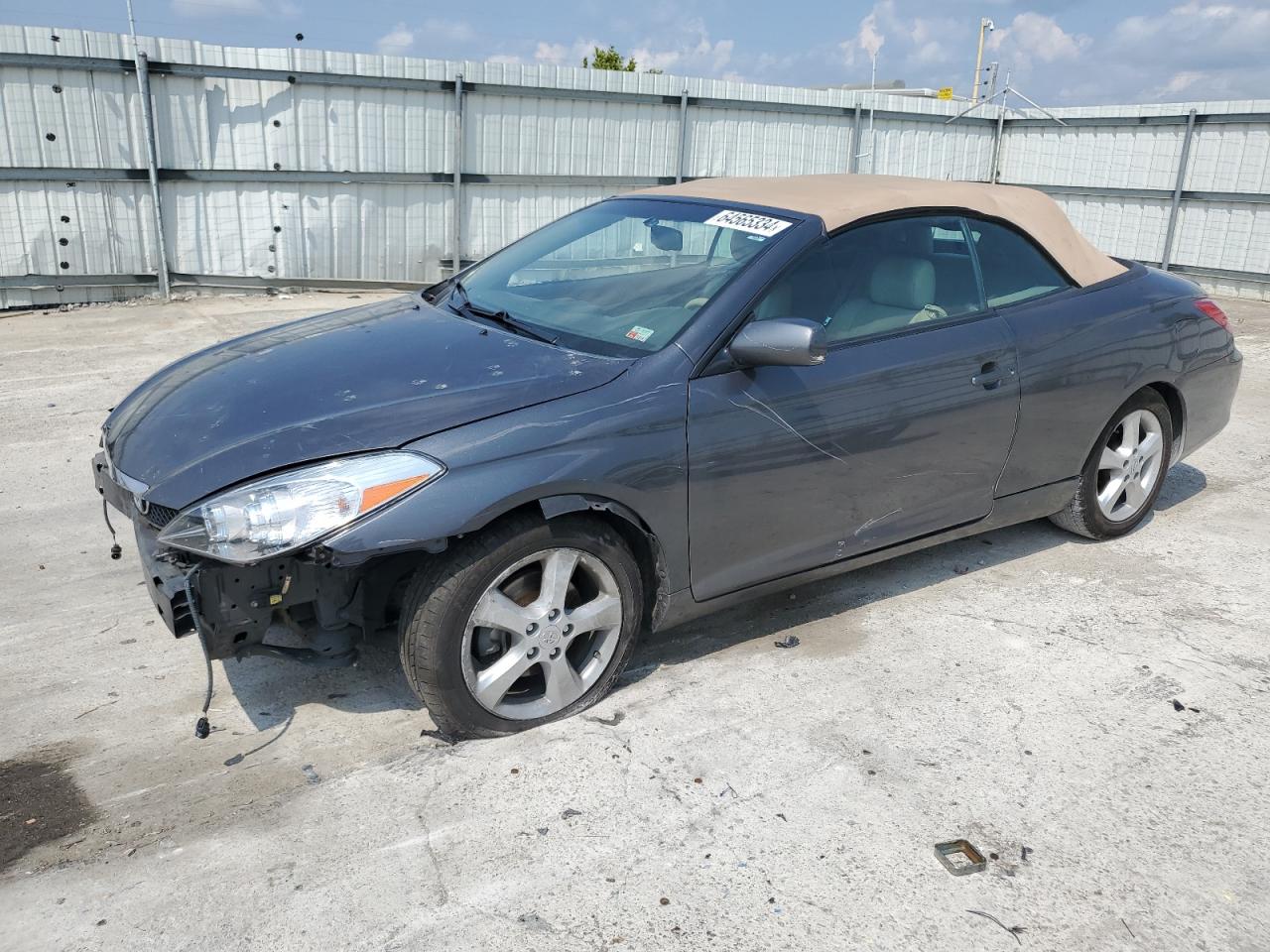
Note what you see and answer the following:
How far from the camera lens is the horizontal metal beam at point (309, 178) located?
9.77m

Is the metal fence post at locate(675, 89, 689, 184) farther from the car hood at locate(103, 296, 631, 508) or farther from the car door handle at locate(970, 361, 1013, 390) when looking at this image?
the car hood at locate(103, 296, 631, 508)

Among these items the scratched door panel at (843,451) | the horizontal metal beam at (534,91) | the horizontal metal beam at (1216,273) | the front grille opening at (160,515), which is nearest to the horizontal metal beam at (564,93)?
the horizontal metal beam at (534,91)

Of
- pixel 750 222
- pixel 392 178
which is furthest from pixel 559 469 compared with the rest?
pixel 392 178

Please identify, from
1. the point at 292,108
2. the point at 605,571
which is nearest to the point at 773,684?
the point at 605,571

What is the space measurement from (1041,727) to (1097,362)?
5.89 feet

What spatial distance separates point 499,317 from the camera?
392cm

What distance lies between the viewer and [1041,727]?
3426 millimetres

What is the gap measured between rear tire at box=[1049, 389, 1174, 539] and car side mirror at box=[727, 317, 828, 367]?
203 cm

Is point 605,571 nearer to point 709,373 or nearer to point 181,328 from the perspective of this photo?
point 709,373

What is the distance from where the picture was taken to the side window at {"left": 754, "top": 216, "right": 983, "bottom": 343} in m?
3.68

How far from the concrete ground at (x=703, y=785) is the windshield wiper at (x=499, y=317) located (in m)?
1.22

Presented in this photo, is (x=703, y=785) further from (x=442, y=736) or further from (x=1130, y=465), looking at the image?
(x=1130, y=465)

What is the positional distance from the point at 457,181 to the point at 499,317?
8416 mm

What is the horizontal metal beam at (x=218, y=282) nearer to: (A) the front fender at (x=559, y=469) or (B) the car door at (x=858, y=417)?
(B) the car door at (x=858, y=417)
